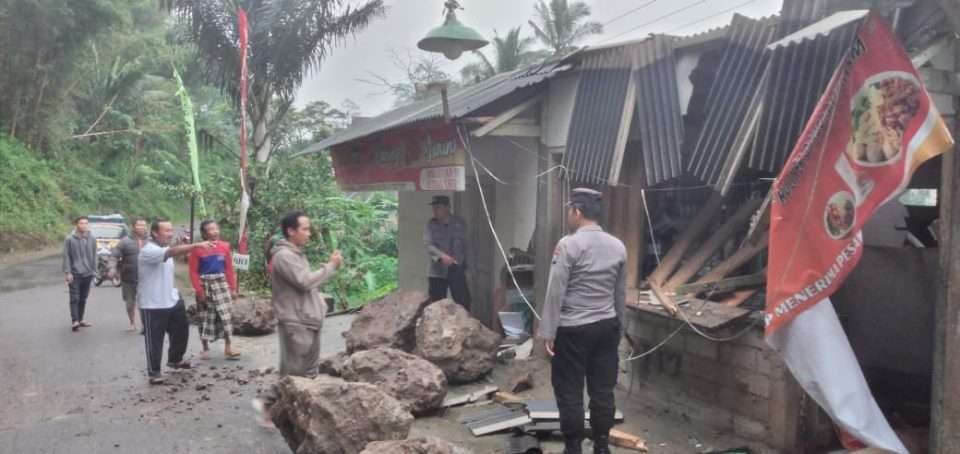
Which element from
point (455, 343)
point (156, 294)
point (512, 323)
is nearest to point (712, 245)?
point (455, 343)

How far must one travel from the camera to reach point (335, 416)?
458 centimetres

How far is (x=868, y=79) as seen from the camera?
11.6 ft

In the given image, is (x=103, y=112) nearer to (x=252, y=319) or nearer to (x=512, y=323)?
(x=252, y=319)

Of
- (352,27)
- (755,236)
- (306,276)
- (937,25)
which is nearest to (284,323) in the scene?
(306,276)

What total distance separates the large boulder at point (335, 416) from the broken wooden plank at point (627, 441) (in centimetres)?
155

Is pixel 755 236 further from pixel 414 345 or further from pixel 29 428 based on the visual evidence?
pixel 29 428

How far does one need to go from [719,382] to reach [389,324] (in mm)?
3530

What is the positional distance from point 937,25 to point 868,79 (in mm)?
637

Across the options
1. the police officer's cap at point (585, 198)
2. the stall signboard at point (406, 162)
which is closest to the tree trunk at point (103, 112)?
the stall signboard at point (406, 162)

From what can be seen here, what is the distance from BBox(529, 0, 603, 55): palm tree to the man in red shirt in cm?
2646

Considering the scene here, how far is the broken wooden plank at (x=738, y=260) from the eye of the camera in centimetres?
524

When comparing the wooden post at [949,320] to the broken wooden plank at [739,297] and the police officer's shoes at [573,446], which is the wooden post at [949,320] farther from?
the police officer's shoes at [573,446]

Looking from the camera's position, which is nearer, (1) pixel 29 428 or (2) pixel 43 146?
(1) pixel 29 428

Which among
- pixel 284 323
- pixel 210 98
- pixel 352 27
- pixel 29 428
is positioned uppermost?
pixel 210 98
